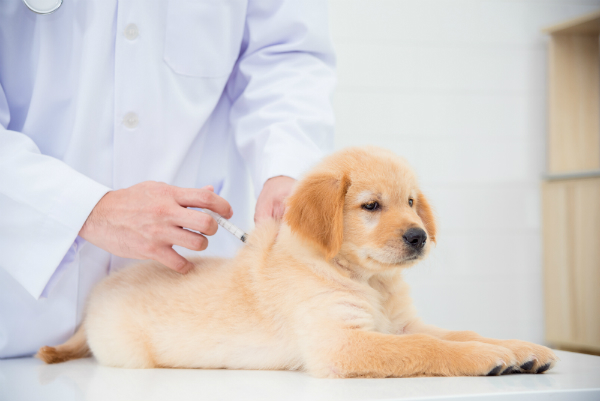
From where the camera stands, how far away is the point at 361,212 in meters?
0.98

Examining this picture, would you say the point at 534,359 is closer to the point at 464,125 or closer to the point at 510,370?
the point at 510,370

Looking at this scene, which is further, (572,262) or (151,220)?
(572,262)

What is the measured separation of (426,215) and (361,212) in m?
0.21

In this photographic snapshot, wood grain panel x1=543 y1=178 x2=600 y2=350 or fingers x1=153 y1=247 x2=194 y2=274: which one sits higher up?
fingers x1=153 y1=247 x2=194 y2=274

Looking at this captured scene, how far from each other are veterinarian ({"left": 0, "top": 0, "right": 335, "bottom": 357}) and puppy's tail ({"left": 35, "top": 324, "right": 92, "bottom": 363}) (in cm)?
5

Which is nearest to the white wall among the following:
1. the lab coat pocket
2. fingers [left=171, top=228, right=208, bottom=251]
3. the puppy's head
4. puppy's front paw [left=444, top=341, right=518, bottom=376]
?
the lab coat pocket

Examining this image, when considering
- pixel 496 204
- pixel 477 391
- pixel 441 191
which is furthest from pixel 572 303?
pixel 477 391

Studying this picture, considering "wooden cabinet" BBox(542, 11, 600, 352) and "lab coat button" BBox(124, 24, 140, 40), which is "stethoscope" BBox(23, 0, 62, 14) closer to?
"lab coat button" BBox(124, 24, 140, 40)

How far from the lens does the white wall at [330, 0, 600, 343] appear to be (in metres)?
3.08

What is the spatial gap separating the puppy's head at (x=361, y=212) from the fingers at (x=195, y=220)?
0.16 m

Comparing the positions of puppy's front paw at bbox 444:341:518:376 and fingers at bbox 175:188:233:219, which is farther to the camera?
fingers at bbox 175:188:233:219

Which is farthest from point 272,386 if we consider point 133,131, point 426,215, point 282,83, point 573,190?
point 573,190

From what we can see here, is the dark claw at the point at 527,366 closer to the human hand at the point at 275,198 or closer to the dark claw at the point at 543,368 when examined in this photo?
the dark claw at the point at 543,368

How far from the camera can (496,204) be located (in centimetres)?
318
